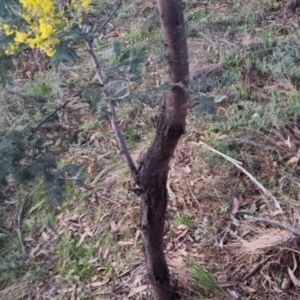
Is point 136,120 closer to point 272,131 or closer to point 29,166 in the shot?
point 272,131

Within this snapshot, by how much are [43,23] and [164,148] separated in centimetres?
65

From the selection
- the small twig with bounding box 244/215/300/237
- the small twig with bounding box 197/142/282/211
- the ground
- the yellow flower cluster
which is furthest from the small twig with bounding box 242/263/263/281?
the yellow flower cluster

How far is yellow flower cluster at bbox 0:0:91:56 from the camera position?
1344mm

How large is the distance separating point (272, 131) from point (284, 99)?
1.07 feet

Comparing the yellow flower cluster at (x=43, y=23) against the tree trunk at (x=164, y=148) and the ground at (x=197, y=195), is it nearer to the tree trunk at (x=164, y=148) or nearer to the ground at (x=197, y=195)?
the tree trunk at (x=164, y=148)

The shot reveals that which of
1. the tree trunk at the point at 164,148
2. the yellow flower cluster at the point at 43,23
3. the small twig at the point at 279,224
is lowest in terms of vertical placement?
the small twig at the point at 279,224

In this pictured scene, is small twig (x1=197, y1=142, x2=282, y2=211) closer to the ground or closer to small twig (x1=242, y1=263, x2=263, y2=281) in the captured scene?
the ground

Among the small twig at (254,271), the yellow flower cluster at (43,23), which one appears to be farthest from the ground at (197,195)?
the yellow flower cluster at (43,23)

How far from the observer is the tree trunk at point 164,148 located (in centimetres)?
145

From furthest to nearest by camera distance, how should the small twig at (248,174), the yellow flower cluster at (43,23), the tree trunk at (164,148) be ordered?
the small twig at (248,174)
the tree trunk at (164,148)
the yellow flower cluster at (43,23)

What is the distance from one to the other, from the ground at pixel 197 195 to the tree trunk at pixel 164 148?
103mm

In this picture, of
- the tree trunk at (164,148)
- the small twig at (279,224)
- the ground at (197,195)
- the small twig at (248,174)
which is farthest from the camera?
the small twig at (248,174)

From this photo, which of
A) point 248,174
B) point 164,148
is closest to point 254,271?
point 248,174

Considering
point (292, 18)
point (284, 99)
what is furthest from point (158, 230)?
point (292, 18)
